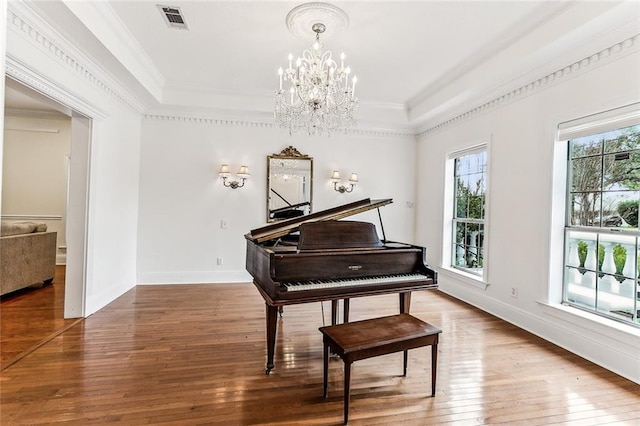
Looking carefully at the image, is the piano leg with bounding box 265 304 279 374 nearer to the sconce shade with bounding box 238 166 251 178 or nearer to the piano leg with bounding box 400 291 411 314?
the piano leg with bounding box 400 291 411 314

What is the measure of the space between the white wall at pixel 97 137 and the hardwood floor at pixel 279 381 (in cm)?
77

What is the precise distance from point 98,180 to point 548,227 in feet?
16.2

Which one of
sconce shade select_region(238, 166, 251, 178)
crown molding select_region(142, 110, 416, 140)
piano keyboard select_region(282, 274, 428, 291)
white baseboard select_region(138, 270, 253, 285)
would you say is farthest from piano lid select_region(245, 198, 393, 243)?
crown molding select_region(142, 110, 416, 140)

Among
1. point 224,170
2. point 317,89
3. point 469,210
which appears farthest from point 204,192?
point 469,210

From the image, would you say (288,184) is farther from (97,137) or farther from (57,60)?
(57,60)

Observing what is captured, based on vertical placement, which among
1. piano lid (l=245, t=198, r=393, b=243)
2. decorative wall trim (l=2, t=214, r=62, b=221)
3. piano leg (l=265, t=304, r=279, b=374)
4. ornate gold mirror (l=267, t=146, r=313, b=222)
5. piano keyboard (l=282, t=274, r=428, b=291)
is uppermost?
ornate gold mirror (l=267, t=146, r=313, b=222)

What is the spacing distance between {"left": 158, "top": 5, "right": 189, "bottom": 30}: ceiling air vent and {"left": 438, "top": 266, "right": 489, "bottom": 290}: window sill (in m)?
4.49

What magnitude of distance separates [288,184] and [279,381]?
136 inches

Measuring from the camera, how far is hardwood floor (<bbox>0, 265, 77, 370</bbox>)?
2718 millimetres

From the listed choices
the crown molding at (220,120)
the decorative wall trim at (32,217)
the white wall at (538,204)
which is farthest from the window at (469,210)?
the decorative wall trim at (32,217)

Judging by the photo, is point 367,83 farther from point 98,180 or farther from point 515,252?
point 98,180

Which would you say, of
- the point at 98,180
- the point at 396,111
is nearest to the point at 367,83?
the point at 396,111

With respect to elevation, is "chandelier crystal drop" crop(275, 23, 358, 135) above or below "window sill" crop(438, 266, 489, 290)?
above

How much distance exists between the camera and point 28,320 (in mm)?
3348
